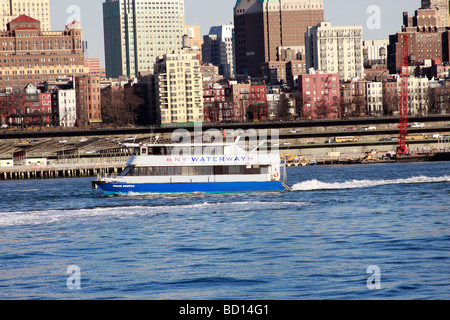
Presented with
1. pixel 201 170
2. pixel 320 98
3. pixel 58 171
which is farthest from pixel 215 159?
pixel 320 98

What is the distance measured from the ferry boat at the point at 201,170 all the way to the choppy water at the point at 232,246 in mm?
1377

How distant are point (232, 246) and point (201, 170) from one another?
2618cm

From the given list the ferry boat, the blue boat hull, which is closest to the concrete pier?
the ferry boat

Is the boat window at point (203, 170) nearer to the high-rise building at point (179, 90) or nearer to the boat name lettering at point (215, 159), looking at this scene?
the boat name lettering at point (215, 159)

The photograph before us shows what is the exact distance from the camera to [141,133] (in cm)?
15350

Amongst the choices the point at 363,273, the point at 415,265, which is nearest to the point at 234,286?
the point at 363,273

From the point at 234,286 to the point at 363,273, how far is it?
15.0 feet

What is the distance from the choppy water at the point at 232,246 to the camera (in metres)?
24.6

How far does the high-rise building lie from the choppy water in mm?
136832

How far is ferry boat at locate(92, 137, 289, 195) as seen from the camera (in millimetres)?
59625

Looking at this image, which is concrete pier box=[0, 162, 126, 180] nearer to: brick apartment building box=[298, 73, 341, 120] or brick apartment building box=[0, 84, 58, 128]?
brick apartment building box=[0, 84, 58, 128]

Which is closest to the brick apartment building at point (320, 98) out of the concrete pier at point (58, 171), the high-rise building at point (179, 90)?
the high-rise building at point (179, 90)

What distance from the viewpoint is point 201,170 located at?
60250mm

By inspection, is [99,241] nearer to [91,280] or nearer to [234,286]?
[91,280]
